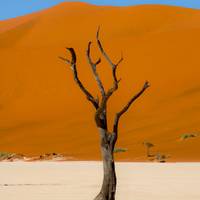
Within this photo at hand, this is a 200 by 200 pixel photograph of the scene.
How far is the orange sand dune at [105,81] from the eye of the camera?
51.4 meters

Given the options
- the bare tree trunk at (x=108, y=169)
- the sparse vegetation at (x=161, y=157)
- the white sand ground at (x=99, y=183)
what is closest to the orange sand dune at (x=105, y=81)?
the sparse vegetation at (x=161, y=157)

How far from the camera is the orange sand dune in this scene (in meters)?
51.4

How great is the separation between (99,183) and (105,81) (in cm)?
4201

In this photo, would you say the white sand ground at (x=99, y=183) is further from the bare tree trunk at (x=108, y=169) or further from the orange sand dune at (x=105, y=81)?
the orange sand dune at (x=105, y=81)

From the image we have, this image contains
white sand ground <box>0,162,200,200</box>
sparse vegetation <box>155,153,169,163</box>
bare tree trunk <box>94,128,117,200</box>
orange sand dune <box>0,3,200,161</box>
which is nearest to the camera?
bare tree trunk <box>94,128,117,200</box>

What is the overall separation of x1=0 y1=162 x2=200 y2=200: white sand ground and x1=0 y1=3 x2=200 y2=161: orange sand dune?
7939 millimetres

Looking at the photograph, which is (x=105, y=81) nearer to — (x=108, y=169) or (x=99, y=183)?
(x=99, y=183)

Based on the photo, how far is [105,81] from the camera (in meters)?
66.1

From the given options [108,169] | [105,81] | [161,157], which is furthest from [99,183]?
[105,81]

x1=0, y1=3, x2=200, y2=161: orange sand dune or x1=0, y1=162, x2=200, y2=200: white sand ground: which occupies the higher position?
x1=0, y1=3, x2=200, y2=161: orange sand dune

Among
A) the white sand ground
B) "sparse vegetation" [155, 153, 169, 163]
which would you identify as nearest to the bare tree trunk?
the white sand ground

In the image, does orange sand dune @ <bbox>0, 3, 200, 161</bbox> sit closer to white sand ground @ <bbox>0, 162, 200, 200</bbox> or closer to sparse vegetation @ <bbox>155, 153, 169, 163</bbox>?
sparse vegetation @ <bbox>155, 153, 169, 163</bbox>

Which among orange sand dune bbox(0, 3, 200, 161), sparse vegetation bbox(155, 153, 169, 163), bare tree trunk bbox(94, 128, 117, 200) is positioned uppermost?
orange sand dune bbox(0, 3, 200, 161)

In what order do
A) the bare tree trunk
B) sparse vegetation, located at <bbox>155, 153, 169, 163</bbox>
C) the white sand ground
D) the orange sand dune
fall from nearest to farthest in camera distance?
the bare tree trunk → the white sand ground → sparse vegetation, located at <bbox>155, 153, 169, 163</bbox> → the orange sand dune
